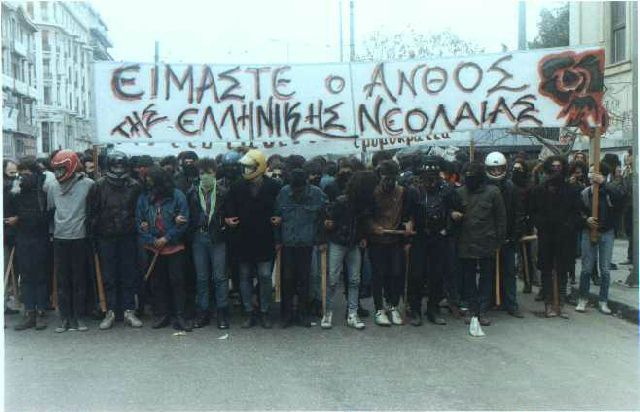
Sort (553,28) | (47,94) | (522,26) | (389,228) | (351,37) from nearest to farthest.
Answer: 1. (389,228)
2. (522,26)
3. (351,37)
4. (553,28)
5. (47,94)

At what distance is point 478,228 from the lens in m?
8.07

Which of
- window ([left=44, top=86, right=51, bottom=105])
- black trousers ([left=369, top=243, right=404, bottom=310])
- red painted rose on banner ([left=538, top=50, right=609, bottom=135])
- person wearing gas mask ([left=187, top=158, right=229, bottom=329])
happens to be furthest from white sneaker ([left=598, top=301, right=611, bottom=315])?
window ([left=44, top=86, right=51, bottom=105])

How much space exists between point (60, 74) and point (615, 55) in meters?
75.9

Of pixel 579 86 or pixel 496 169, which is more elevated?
pixel 579 86

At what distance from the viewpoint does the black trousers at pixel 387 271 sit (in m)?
8.12

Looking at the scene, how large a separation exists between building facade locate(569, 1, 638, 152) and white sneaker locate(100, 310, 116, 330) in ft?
43.3

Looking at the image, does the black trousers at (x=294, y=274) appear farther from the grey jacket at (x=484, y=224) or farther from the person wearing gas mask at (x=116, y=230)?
the grey jacket at (x=484, y=224)

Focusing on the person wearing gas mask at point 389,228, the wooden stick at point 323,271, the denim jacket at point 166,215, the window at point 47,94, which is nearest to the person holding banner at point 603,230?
the person wearing gas mask at point 389,228

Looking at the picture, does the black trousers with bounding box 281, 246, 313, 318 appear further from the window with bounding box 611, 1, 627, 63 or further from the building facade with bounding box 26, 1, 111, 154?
the building facade with bounding box 26, 1, 111, 154

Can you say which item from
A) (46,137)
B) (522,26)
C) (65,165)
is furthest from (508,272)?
(46,137)

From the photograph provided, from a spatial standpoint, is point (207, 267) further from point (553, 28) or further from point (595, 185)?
point (553, 28)

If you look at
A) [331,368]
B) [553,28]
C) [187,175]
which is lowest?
[331,368]

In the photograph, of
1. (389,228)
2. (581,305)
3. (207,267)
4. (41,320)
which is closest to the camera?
(389,228)

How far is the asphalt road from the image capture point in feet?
17.9
